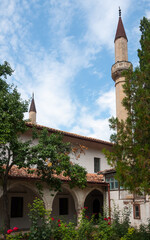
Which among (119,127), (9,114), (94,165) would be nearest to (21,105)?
(9,114)

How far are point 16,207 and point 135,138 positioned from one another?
10.1 meters

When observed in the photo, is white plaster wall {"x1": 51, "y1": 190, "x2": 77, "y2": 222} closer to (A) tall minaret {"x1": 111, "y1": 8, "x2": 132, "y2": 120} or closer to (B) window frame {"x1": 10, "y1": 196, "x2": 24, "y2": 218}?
(B) window frame {"x1": 10, "y1": 196, "x2": 24, "y2": 218}

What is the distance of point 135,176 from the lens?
19.7 ft

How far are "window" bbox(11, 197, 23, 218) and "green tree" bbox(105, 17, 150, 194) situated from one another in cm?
928

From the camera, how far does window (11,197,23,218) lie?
14.0m

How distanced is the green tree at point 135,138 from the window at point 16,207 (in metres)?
9.28

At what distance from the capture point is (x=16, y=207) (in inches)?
556

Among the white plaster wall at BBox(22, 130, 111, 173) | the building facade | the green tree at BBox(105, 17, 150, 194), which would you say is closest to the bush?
the green tree at BBox(105, 17, 150, 194)

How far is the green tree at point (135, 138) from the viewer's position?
19.5ft

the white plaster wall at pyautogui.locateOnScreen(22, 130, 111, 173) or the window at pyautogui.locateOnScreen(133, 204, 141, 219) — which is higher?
the white plaster wall at pyautogui.locateOnScreen(22, 130, 111, 173)

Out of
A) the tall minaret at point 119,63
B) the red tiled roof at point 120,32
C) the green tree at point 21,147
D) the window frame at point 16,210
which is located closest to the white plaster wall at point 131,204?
the green tree at point 21,147

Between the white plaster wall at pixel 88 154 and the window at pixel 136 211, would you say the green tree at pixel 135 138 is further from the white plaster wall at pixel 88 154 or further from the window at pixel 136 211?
the white plaster wall at pixel 88 154

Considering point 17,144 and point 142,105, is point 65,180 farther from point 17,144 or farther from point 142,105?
point 142,105

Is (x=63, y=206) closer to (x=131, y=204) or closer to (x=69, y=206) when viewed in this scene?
(x=69, y=206)
